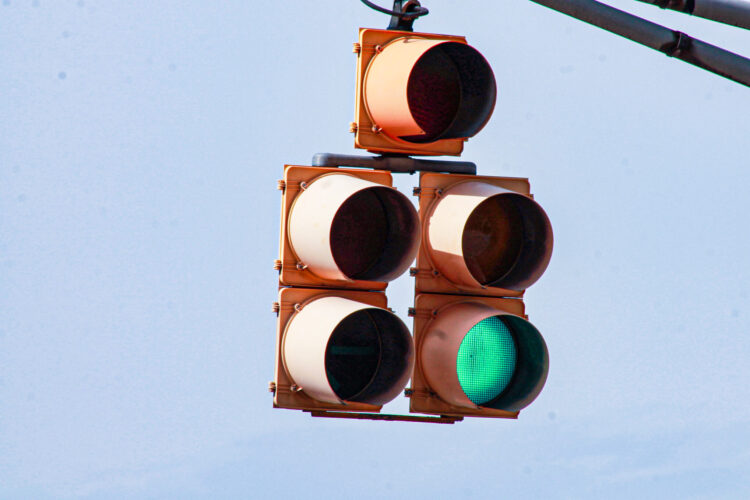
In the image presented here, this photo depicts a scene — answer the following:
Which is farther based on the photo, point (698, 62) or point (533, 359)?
point (533, 359)

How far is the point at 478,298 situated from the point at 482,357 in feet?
0.96

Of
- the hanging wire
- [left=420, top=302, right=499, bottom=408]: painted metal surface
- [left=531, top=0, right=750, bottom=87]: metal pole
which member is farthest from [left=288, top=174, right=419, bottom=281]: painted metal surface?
[left=531, top=0, right=750, bottom=87]: metal pole

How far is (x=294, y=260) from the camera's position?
5602 mm

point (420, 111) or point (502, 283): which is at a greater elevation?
point (420, 111)

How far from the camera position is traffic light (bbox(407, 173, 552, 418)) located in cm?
559

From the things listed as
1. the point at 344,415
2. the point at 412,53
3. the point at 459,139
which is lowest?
the point at 344,415

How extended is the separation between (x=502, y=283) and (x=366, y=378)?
2.71 feet

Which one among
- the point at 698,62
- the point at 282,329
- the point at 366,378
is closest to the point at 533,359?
the point at 366,378

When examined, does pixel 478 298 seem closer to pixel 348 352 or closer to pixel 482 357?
pixel 482 357

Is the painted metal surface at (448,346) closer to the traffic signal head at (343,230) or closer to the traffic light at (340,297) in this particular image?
the traffic light at (340,297)

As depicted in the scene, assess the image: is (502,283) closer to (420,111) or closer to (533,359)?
(533,359)

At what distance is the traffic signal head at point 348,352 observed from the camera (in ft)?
17.5

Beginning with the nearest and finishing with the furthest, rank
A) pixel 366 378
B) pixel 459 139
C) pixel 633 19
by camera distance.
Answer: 1. pixel 633 19
2. pixel 366 378
3. pixel 459 139

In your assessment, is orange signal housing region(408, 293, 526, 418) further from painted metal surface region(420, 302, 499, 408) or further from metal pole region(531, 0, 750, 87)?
metal pole region(531, 0, 750, 87)
